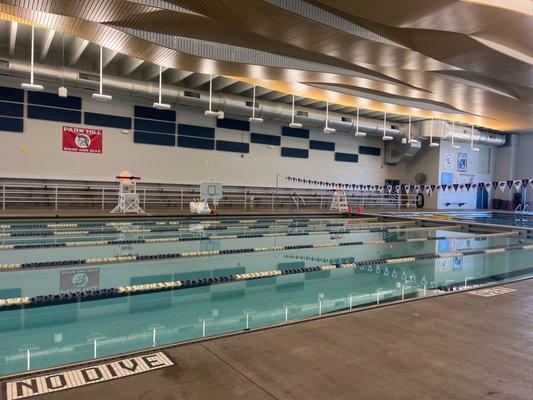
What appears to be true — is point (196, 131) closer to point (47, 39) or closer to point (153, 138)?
point (153, 138)

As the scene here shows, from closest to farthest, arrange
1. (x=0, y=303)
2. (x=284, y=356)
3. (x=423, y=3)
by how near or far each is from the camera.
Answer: (x=284, y=356) → (x=0, y=303) → (x=423, y=3)

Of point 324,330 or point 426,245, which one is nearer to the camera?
point 324,330

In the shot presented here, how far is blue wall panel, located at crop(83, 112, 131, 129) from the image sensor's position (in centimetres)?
1315

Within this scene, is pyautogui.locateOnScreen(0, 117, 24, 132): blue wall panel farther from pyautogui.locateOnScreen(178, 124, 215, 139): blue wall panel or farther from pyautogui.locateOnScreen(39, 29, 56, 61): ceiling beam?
pyautogui.locateOnScreen(178, 124, 215, 139): blue wall panel

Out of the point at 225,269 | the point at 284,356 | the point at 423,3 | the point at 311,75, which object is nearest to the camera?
the point at 284,356

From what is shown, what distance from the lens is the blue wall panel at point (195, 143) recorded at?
14967mm

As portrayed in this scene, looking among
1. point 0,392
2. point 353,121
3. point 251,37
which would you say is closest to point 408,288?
point 0,392

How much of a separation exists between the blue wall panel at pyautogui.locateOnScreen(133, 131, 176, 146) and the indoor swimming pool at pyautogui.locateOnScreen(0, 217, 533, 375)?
510 cm

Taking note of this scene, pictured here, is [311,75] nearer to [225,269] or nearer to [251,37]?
[251,37]

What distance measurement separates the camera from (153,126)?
47.1 feet

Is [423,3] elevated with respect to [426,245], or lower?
elevated

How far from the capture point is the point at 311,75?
10.4 metres

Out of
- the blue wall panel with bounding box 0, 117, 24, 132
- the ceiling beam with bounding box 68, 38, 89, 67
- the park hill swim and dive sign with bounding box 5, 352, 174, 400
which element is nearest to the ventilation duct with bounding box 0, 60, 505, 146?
the ceiling beam with bounding box 68, 38, 89, 67

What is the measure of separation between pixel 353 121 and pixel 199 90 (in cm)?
682
